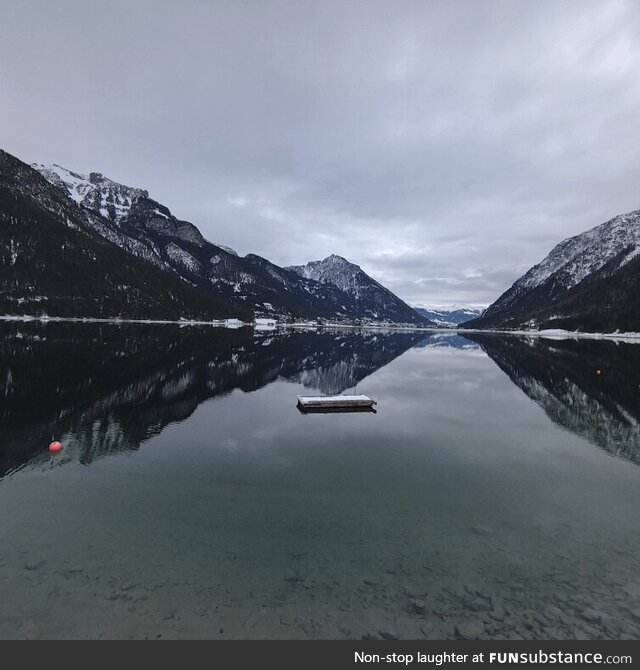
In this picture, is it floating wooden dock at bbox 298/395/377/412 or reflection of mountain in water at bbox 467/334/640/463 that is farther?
floating wooden dock at bbox 298/395/377/412

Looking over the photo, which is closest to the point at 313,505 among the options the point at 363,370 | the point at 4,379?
the point at 4,379

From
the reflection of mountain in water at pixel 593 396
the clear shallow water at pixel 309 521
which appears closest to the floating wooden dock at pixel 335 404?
the clear shallow water at pixel 309 521

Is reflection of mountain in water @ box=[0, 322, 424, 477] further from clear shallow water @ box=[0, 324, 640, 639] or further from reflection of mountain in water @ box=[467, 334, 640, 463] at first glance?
reflection of mountain in water @ box=[467, 334, 640, 463]

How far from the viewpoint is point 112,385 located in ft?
180

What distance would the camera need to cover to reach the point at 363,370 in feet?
307

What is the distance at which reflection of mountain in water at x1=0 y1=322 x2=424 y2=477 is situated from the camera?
110 feet

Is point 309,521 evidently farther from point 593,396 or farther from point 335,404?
point 593,396

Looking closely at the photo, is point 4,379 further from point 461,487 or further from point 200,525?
point 461,487

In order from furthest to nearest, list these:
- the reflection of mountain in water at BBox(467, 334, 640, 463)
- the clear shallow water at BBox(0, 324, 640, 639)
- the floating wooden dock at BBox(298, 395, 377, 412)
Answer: the floating wooden dock at BBox(298, 395, 377, 412), the reflection of mountain in water at BBox(467, 334, 640, 463), the clear shallow water at BBox(0, 324, 640, 639)

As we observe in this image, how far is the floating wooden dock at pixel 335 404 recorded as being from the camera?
169ft

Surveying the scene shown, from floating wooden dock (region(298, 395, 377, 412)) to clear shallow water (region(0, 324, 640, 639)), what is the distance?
3.22m

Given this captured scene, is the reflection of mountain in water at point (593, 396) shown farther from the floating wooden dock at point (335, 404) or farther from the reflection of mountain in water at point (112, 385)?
the reflection of mountain in water at point (112, 385)

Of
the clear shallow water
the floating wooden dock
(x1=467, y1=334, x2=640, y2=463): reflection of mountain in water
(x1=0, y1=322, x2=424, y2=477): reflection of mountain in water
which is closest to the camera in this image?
the clear shallow water

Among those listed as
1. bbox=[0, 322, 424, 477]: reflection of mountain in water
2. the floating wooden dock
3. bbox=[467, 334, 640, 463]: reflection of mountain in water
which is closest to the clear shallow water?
bbox=[0, 322, 424, 477]: reflection of mountain in water
